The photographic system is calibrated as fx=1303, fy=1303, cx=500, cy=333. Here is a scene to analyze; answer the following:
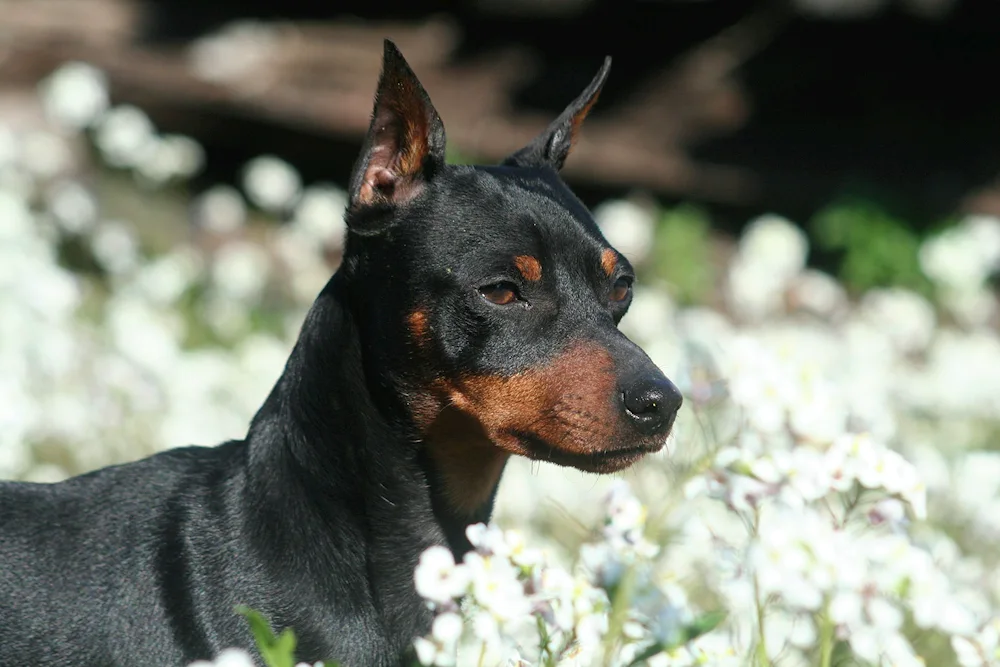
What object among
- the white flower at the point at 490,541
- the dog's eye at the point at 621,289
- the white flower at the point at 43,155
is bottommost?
the white flower at the point at 490,541

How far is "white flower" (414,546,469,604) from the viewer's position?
91.0 inches

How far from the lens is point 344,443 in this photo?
139 inches

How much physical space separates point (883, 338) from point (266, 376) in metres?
3.93

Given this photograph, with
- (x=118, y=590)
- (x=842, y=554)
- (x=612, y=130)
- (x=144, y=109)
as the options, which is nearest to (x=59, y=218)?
(x=144, y=109)

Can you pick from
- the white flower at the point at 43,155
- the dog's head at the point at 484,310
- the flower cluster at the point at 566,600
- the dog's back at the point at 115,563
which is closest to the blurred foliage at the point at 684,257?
the white flower at the point at 43,155

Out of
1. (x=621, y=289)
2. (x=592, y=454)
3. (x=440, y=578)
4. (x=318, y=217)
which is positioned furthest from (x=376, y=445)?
(x=318, y=217)

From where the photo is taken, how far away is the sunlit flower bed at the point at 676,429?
2426 mm

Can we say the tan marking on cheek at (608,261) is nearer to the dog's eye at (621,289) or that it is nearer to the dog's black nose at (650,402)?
the dog's eye at (621,289)

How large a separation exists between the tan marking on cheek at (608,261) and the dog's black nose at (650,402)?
56cm

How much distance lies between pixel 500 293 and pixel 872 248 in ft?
26.5

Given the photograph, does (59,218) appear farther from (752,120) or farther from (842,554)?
(842,554)

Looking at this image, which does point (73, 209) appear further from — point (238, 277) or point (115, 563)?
point (115, 563)

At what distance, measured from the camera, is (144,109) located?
11.4 metres

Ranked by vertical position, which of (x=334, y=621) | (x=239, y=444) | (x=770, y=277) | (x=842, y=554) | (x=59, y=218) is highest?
(x=59, y=218)
